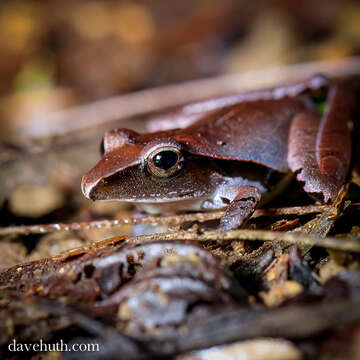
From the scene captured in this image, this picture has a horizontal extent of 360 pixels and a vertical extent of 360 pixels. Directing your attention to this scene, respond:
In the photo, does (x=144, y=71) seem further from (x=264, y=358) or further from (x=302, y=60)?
(x=264, y=358)

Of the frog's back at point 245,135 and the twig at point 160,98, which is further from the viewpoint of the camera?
the twig at point 160,98

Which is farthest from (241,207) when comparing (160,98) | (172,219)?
(160,98)

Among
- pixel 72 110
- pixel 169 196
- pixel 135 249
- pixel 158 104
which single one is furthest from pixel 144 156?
pixel 72 110

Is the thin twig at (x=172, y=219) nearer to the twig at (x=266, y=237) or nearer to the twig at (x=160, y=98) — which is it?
the twig at (x=266, y=237)

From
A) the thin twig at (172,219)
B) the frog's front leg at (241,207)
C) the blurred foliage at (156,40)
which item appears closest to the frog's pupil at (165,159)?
the thin twig at (172,219)

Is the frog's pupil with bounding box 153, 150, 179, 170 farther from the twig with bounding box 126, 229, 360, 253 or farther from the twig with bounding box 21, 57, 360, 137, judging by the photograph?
the twig with bounding box 21, 57, 360, 137

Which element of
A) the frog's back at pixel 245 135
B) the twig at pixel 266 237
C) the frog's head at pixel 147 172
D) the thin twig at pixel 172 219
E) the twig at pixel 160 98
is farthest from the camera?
the twig at pixel 160 98

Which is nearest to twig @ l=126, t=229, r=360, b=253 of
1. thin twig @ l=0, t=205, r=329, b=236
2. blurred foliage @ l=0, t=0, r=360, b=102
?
thin twig @ l=0, t=205, r=329, b=236

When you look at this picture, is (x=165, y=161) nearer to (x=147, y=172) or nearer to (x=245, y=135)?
(x=147, y=172)
